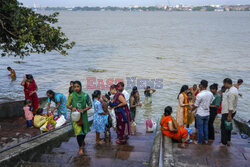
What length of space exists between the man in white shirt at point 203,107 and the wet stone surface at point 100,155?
139 centimetres

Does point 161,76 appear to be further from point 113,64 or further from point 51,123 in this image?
point 51,123

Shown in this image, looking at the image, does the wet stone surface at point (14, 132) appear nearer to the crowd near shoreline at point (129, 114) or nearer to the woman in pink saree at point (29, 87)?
the woman in pink saree at point (29, 87)

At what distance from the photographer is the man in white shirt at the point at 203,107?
6562 mm

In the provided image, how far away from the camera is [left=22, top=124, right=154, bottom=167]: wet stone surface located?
5227 millimetres

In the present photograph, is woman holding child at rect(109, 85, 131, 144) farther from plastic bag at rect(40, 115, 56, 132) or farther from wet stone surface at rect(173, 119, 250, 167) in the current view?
plastic bag at rect(40, 115, 56, 132)

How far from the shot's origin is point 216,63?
31000 millimetres

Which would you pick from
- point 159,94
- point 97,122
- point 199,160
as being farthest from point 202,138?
point 159,94

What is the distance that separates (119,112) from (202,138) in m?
2.52

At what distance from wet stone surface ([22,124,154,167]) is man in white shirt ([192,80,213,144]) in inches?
54.9

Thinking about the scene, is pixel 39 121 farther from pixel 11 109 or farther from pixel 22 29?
pixel 22 29

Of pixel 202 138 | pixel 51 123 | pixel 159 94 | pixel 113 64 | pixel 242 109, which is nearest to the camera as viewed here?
pixel 202 138

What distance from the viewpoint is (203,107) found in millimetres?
6605

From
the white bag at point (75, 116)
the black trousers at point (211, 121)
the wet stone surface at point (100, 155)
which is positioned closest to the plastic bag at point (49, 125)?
the wet stone surface at point (100, 155)

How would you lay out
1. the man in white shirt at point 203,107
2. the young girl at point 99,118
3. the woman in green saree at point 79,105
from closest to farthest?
the woman in green saree at point 79,105, the man in white shirt at point 203,107, the young girl at point 99,118
